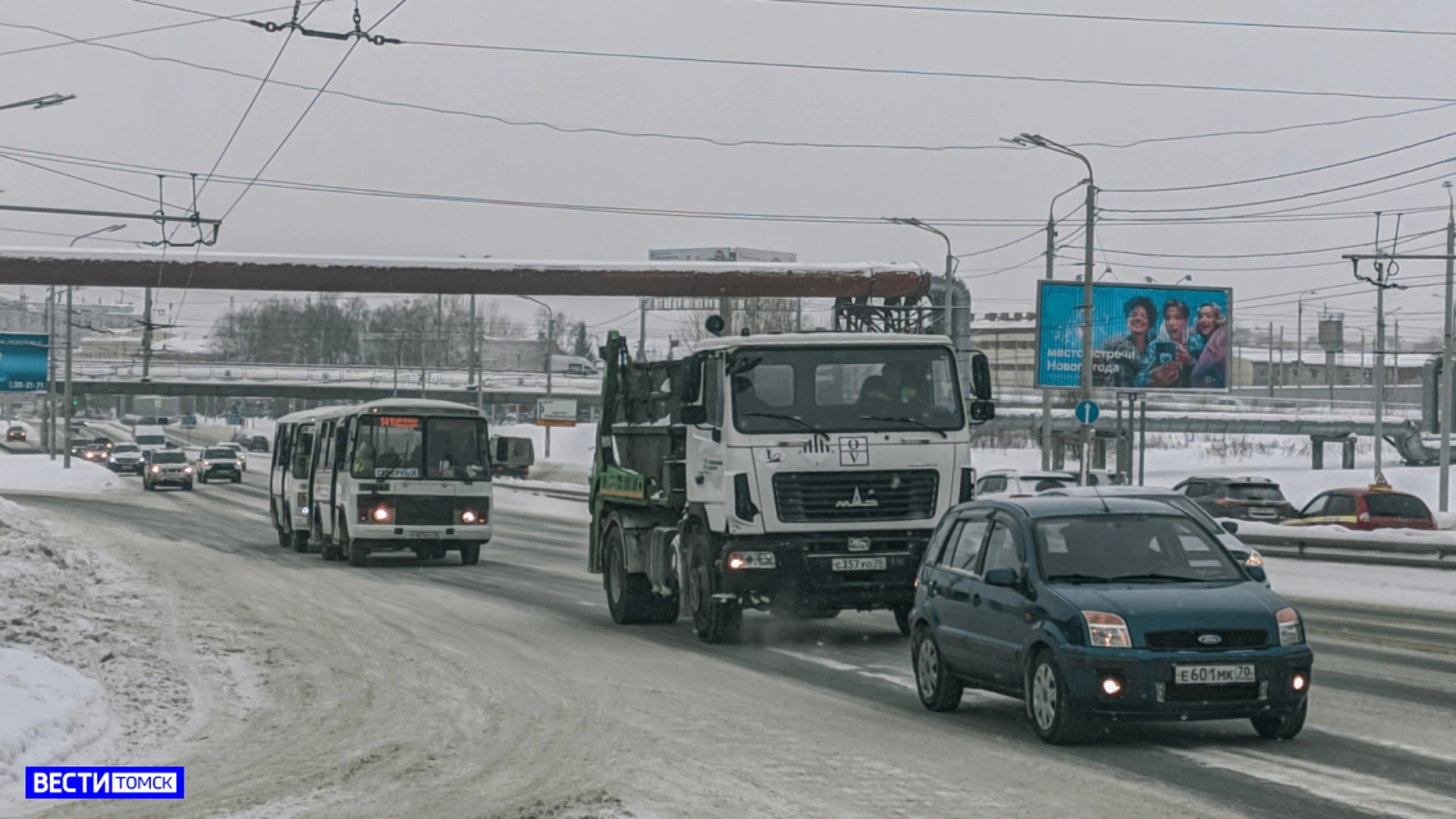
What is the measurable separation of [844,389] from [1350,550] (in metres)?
15.2

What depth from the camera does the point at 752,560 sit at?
50.2 ft

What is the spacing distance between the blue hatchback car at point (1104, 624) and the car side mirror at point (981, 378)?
391 cm

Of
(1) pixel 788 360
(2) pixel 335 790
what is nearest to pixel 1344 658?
(1) pixel 788 360

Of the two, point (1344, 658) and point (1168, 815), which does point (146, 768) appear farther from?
point (1344, 658)

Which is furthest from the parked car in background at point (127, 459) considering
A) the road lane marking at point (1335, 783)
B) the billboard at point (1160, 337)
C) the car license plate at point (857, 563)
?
the road lane marking at point (1335, 783)

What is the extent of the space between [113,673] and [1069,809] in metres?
8.17

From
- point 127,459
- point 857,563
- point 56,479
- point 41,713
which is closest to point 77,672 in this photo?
point 41,713

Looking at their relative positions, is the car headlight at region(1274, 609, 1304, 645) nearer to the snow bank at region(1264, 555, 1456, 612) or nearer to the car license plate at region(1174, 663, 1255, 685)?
the car license plate at region(1174, 663, 1255, 685)

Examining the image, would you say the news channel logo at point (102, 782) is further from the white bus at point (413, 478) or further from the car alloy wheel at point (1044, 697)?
the white bus at point (413, 478)

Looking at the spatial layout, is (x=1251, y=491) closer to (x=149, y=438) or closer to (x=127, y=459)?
(x=127, y=459)

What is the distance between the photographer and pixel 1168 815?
7582 millimetres

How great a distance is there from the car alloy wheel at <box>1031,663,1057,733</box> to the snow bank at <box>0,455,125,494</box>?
56.8 meters

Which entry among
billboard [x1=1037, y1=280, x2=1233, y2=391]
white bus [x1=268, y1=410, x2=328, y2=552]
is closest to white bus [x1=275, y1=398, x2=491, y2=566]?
white bus [x1=268, y1=410, x2=328, y2=552]

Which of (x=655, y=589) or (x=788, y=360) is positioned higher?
(x=788, y=360)
